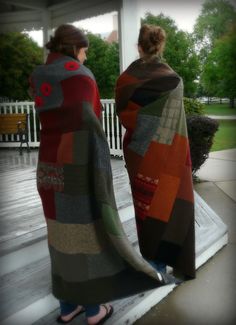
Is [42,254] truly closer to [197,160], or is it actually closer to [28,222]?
[28,222]

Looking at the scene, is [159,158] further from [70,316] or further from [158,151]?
[70,316]

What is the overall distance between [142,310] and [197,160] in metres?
3.60

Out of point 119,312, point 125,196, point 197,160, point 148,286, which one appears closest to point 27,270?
point 119,312

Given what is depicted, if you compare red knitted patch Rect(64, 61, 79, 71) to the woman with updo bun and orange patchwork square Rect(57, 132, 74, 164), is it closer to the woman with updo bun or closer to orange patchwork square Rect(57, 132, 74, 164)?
orange patchwork square Rect(57, 132, 74, 164)

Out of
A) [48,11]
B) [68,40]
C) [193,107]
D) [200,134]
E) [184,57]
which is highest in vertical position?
[184,57]

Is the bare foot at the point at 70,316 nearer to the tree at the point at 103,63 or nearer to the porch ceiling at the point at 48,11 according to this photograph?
the porch ceiling at the point at 48,11

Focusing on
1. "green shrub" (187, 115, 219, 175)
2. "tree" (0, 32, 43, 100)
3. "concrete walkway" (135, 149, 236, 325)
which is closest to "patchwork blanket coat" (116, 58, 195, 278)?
"concrete walkway" (135, 149, 236, 325)

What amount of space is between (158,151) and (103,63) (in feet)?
51.6

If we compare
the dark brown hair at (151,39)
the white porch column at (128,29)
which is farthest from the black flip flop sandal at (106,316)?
the white porch column at (128,29)

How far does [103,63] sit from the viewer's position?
1741cm

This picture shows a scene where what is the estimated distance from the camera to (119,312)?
2154 mm

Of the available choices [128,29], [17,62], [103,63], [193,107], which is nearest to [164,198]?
[128,29]

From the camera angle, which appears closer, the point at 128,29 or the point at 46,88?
the point at 46,88

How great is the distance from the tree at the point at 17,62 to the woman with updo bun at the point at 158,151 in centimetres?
690
